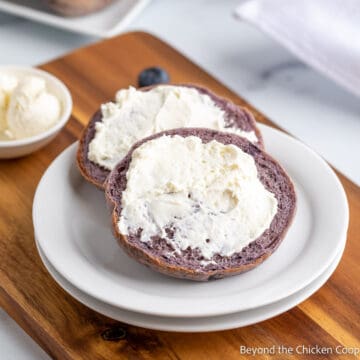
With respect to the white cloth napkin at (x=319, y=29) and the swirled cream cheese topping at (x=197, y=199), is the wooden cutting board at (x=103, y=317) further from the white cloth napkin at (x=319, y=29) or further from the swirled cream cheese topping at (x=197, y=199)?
the white cloth napkin at (x=319, y=29)

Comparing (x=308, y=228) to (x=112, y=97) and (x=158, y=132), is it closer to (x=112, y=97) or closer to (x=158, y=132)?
(x=158, y=132)

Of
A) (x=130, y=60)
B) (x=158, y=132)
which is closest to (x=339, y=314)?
(x=158, y=132)

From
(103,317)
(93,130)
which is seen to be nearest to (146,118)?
(93,130)

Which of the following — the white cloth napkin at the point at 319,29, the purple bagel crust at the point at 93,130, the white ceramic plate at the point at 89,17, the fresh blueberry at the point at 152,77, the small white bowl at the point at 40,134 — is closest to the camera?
the purple bagel crust at the point at 93,130

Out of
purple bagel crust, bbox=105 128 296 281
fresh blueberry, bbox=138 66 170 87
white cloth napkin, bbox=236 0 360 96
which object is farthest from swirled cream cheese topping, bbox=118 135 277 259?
white cloth napkin, bbox=236 0 360 96

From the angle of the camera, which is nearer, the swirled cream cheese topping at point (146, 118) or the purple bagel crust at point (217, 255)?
the purple bagel crust at point (217, 255)

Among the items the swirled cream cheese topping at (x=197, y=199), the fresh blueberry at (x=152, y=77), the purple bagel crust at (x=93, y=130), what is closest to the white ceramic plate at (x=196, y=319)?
the swirled cream cheese topping at (x=197, y=199)
